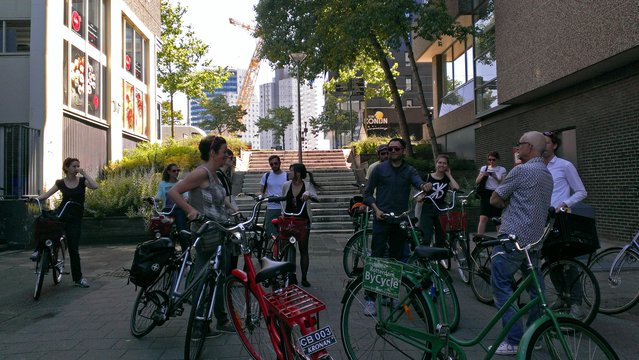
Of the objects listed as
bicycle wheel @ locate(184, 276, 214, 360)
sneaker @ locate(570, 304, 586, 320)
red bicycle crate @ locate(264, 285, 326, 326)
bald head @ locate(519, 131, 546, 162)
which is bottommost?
sneaker @ locate(570, 304, 586, 320)

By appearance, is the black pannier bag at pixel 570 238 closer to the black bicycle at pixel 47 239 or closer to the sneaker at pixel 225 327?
the sneaker at pixel 225 327

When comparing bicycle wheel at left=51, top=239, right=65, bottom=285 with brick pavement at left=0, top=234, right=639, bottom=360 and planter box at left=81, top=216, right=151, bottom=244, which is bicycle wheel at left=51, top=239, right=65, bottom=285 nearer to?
→ brick pavement at left=0, top=234, right=639, bottom=360

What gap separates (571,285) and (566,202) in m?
0.92

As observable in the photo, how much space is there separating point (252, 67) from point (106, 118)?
79.8 m

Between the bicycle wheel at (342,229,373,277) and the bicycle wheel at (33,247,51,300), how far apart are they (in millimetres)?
4175

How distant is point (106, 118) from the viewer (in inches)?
764

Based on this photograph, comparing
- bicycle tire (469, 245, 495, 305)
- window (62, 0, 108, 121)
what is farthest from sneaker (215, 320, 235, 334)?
window (62, 0, 108, 121)

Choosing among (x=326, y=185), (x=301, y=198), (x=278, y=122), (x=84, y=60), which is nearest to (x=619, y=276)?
(x=301, y=198)

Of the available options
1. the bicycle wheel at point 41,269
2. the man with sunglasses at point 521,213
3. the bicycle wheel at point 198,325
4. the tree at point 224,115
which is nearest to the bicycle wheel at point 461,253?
the man with sunglasses at point 521,213

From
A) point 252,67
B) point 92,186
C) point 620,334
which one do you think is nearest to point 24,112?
point 92,186

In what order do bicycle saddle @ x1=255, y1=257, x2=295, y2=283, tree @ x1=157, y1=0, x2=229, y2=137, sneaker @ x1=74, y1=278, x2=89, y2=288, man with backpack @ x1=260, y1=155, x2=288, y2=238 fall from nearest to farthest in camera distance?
bicycle saddle @ x1=255, y1=257, x2=295, y2=283, sneaker @ x1=74, y1=278, x2=89, y2=288, man with backpack @ x1=260, y1=155, x2=288, y2=238, tree @ x1=157, y1=0, x2=229, y2=137

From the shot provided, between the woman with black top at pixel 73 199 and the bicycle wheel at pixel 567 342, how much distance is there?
643 centimetres

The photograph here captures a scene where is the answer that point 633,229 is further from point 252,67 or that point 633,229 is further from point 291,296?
point 252,67

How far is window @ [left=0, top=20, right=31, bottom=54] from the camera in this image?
14602 mm
